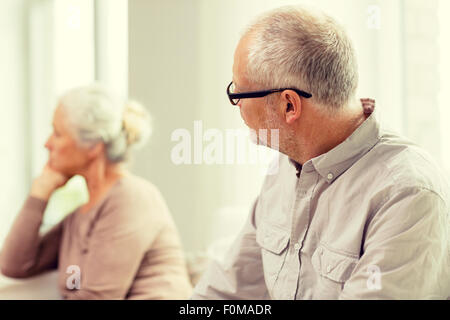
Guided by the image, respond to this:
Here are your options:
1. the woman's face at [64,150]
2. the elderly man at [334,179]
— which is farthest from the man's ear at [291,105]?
the woman's face at [64,150]

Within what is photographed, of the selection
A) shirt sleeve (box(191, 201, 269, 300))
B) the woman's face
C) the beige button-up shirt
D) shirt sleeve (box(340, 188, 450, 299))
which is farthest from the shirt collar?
the woman's face

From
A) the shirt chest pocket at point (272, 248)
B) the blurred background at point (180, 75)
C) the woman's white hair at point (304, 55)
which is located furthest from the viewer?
the blurred background at point (180, 75)

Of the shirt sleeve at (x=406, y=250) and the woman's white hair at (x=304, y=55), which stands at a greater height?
the woman's white hair at (x=304, y=55)

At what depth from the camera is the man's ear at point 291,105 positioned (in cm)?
111

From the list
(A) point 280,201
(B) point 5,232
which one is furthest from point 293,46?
(B) point 5,232

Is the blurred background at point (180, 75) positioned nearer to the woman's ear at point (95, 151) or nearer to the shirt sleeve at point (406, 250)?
the woman's ear at point (95, 151)

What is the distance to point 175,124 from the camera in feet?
4.92

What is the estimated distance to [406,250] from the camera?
963 mm

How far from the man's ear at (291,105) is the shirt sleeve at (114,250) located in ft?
1.85

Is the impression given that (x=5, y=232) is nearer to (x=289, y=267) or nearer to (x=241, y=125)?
(x=241, y=125)

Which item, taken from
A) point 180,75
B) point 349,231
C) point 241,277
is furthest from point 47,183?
point 349,231

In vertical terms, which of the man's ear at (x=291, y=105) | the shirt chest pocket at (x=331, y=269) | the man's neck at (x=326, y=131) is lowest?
the shirt chest pocket at (x=331, y=269)

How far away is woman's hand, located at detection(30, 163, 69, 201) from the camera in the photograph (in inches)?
59.8
